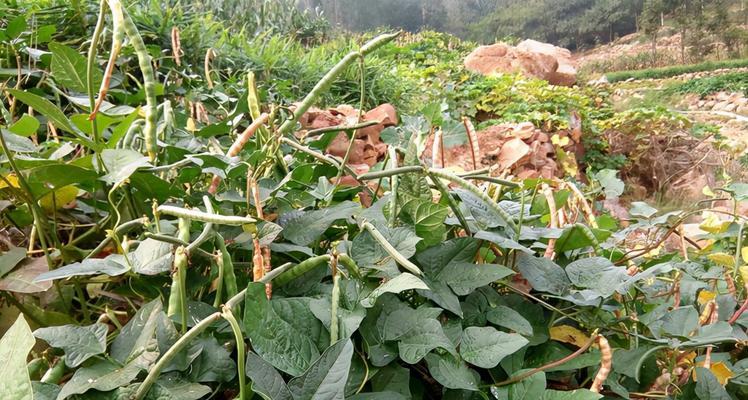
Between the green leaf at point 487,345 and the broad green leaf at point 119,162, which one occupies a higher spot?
the broad green leaf at point 119,162

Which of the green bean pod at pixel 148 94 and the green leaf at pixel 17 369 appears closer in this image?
the green leaf at pixel 17 369

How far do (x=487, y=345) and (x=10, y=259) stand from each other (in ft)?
0.98

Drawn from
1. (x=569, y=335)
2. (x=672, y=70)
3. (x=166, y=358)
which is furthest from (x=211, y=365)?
(x=672, y=70)

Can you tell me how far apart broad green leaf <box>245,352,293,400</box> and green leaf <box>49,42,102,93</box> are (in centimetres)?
26

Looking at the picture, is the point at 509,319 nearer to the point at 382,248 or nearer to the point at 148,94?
the point at 382,248

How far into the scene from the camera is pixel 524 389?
0.95ft

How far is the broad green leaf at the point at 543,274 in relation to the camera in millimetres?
329

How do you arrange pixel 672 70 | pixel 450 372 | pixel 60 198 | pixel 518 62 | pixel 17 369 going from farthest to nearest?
pixel 518 62
pixel 672 70
pixel 60 198
pixel 450 372
pixel 17 369

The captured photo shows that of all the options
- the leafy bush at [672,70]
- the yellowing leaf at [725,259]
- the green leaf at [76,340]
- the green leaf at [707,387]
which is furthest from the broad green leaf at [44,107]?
the leafy bush at [672,70]

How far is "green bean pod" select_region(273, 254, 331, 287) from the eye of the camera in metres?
0.28

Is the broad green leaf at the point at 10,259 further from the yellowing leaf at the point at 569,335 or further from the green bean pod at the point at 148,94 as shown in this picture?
the yellowing leaf at the point at 569,335

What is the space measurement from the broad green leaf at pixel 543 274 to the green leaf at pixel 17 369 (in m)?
0.27

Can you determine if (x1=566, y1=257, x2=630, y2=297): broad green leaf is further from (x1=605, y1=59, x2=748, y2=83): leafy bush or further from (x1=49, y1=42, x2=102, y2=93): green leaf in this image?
(x1=605, y1=59, x2=748, y2=83): leafy bush

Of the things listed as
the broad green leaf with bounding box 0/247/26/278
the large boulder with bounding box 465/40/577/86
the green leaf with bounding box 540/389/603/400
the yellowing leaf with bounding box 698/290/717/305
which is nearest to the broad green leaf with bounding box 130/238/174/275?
the broad green leaf with bounding box 0/247/26/278
